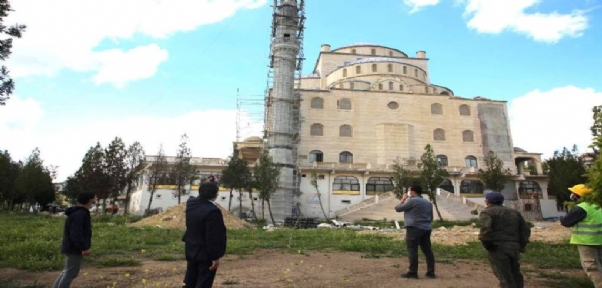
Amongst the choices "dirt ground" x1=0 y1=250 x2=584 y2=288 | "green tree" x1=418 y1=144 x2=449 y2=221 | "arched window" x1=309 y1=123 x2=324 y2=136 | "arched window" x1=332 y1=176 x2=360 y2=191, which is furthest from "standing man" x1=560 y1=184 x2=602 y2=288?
"arched window" x1=309 y1=123 x2=324 y2=136

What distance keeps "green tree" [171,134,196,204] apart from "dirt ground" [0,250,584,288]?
26.7 meters

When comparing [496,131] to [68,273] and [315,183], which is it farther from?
[68,273]

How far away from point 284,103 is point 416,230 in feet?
105

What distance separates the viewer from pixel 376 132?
4647cm

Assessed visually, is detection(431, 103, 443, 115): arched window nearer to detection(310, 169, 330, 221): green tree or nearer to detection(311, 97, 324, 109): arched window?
detection(311, 97, 324, 109): arched window

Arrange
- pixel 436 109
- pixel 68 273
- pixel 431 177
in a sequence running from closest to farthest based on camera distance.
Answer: pixel 68 273 → pixel 431 177 → pixel 436 109

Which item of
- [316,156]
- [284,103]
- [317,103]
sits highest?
[317,103]

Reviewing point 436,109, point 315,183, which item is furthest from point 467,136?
point 315,183

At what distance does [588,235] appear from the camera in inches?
219

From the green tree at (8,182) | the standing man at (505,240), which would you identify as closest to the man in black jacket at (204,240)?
the standing man at (505,240)

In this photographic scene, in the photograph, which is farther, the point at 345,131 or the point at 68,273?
the point at 345,131

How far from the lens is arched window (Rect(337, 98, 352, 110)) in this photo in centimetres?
4717

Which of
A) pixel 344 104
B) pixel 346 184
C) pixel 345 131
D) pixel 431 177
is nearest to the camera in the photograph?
pixel 431 177

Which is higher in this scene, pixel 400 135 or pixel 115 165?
pixel 400 135
